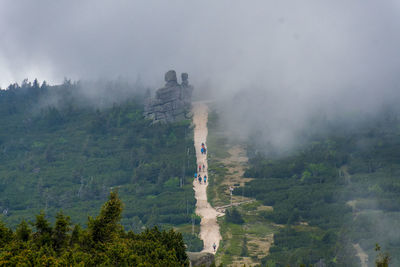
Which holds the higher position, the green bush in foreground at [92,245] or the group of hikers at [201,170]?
the group of hikers at [201,170]

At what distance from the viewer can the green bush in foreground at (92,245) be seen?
46.1m

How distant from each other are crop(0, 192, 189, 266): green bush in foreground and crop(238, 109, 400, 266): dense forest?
157 feet

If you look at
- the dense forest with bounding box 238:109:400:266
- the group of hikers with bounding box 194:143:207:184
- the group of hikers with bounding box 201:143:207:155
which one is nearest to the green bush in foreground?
the dense forest with bounding box 238:109:400:266

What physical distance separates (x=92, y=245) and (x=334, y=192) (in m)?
90.7

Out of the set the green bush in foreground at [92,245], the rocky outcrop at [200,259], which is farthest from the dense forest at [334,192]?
the green bush in foreground at [92,245]

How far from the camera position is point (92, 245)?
55.0 m

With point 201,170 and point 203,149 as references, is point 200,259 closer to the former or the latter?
point 201,170

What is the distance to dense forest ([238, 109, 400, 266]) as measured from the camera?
108 meters

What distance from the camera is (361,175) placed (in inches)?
5802

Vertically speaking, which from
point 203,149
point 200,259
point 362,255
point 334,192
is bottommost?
point 200,259

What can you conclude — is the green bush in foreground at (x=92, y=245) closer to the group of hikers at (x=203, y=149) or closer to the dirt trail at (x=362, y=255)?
the dirt trail at (x=362, y=255)

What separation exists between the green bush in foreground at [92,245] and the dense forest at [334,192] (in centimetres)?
4775

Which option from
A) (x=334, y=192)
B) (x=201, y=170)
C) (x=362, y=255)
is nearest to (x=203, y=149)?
(x=201, y=170)

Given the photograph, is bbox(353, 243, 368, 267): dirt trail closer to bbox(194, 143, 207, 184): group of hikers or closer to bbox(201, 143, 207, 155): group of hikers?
bbox(194, 143, 207, 184): group of hikers
